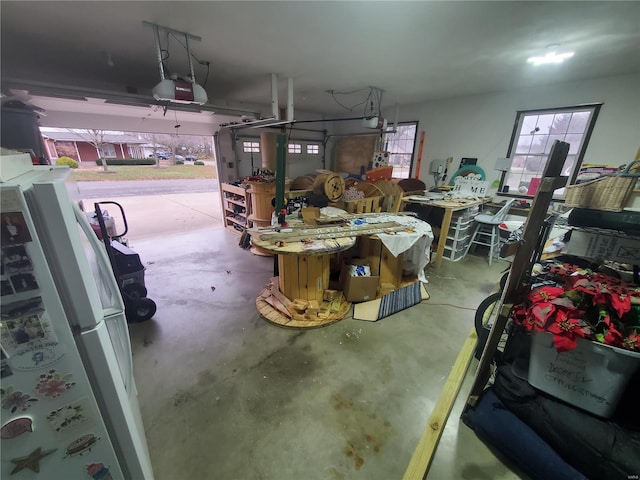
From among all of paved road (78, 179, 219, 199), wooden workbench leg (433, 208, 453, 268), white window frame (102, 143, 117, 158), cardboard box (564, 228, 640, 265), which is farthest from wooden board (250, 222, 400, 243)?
paved road (78, 179, 219, 199)

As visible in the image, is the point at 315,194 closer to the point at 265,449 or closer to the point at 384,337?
the point at 384,337

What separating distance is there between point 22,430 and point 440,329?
2.87 m

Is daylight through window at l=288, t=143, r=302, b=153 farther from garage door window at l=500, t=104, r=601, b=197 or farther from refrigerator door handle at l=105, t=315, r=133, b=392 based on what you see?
refrigerator door handle at l=105, t=315, r=133, b=392

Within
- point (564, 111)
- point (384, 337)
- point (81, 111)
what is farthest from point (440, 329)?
point (81, 111)

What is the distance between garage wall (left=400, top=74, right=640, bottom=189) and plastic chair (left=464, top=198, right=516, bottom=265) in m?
1.07

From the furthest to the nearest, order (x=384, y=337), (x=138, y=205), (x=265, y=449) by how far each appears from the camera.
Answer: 1. (x=138, y=205)
2. (x=384, y=337)
3. (x=265, y=449)

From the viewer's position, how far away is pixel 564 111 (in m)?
3.99

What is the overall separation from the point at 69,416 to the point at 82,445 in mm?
160

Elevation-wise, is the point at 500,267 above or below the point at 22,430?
below

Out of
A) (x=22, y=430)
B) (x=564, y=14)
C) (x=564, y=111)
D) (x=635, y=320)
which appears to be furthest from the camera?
(x=564, y=111)

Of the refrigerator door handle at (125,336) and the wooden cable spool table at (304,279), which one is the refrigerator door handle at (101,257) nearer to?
the refrigerator door handle at (125,336)

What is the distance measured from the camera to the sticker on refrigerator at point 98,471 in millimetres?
935

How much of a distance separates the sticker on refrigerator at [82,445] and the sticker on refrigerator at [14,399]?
23cm

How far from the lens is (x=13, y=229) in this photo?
650 millimetres
